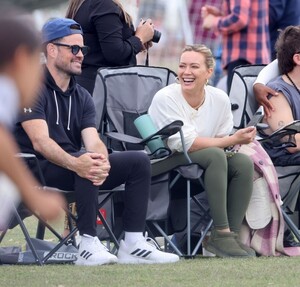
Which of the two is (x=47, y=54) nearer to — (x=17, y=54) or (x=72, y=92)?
(x=72, y=92)

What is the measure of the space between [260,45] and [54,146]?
359 centimetres

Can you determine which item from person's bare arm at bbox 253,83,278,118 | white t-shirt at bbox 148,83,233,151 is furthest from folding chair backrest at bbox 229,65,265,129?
white t-shirt at bbox 148,83,233,151

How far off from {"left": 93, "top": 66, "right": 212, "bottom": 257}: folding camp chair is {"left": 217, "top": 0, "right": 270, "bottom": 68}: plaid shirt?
2.02 meters

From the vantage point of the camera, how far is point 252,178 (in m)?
8.33

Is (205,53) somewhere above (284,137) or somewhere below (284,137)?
above

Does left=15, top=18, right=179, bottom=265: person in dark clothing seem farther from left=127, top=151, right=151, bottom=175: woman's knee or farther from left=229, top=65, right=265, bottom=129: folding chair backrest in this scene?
left=229, top=65, right=265, bottom=129: folding chair backrest

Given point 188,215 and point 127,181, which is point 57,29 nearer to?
point 127,181

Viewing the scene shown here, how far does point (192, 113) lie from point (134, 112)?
0.41 metres

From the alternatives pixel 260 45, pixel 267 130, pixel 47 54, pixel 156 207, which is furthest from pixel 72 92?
pixel 260 45

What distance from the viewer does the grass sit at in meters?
6.86

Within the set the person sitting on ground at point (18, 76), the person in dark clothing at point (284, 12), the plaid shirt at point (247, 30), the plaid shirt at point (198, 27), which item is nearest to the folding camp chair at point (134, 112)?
the plaid shirt at point (247, 30)

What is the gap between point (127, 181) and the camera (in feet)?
25.8

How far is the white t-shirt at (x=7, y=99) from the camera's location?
186 inches

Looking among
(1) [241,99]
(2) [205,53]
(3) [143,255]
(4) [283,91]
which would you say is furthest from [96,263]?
(4) [283,91]
